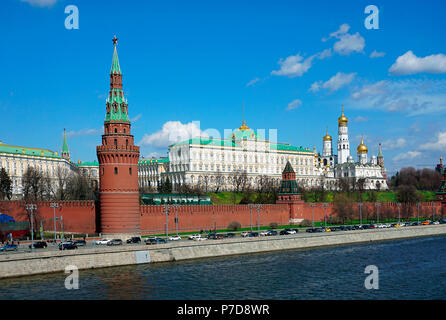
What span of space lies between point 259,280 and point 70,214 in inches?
1058

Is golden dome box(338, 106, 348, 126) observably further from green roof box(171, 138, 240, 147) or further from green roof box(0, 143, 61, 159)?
green roof box(0, 143, 61, 159)

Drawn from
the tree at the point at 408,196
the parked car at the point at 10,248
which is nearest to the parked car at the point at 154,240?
the parked car at the point at 10,248

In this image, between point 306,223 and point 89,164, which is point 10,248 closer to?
point 306,223

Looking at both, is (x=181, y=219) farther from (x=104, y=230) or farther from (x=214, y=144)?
(x=214, y=144)

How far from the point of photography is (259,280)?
34.2 m

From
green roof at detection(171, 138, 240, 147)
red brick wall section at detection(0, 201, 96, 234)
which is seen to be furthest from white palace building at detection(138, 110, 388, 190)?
red brick wall section at detection(0, 201, 96, 234)

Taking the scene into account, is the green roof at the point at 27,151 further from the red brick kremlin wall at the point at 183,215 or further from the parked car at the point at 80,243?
the parked car at the point at 80,243

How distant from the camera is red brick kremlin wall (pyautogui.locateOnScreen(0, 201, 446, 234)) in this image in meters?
53.8

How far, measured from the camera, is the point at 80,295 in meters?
29.8

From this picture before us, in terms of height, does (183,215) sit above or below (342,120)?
below

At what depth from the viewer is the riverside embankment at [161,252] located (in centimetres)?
3584

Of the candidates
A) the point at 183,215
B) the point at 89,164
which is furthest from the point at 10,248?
the point at 89,164

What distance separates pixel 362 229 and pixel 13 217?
118 ft

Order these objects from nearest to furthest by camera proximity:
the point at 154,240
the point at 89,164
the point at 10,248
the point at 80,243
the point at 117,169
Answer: the point at 10,248 → the point at 80,243 → the point at 154,240 → the point at 117,169 → the point at 89,164
